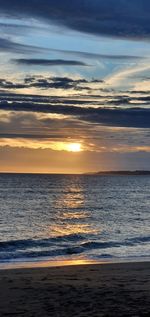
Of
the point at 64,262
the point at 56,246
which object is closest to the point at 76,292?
the point at 64,262

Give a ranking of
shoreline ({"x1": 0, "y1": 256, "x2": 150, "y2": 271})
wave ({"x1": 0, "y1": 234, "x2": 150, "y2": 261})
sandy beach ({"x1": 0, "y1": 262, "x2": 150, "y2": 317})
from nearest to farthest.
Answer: sandy beach ({"x1": 0, "y1": 262, "x2": 150, "y2": 317}), shoreline ({"x1": 0, "y1": 256, "x2": 150, "y2": 271}), wave ({"x1": 0, "y1": 234, "x2": 150, "y2": 261})

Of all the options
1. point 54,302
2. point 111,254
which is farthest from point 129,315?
point 111,254

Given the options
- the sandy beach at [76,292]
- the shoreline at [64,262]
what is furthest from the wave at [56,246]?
the sandy beach at [76,292]

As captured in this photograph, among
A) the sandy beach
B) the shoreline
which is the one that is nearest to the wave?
the shoreline

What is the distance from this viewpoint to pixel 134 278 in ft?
60.5

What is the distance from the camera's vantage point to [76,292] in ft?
50.6

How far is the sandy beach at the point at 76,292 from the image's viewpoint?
12844mm

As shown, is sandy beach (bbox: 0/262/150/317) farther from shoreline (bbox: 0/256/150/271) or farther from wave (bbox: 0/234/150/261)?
wave (bbox: 0/234/150/261)

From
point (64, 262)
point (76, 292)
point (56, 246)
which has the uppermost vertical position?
point (56, 246)

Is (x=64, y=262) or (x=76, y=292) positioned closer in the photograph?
(x=76, y=292)

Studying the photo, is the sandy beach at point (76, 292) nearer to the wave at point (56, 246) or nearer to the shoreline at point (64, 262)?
the shoreline at point (64, 262)

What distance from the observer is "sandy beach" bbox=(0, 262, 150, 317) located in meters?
12.8

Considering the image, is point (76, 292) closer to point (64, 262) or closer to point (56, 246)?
point (64, 262)

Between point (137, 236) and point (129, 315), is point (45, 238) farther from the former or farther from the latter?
point (129, 315)
